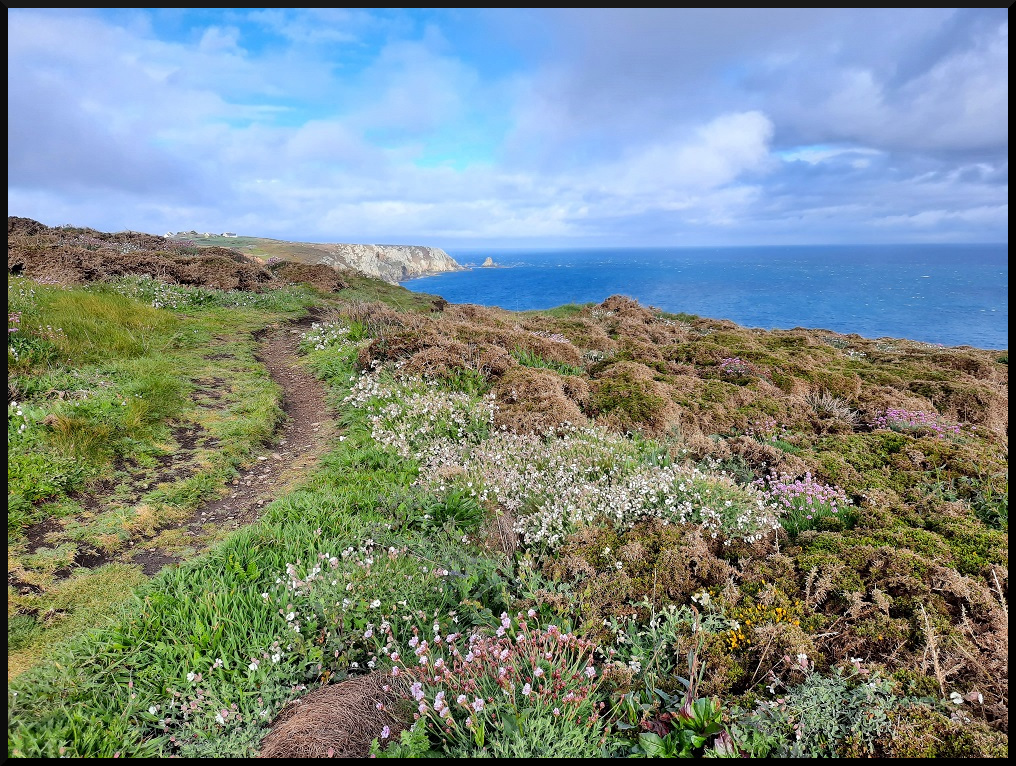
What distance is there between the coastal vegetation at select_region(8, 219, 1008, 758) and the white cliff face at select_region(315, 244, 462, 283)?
38.9 meters

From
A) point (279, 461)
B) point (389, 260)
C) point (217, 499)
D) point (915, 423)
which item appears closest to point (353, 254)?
point (389, 260)

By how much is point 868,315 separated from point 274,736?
10044 centimetres

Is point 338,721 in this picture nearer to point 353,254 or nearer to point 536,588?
point 536,588

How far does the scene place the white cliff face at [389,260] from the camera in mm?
65106

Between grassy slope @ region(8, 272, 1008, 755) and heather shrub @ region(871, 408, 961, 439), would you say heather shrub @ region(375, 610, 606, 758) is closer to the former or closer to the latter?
grassy slope @ region(8, 272, 1008, 755)

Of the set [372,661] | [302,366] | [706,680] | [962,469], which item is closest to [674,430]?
[962,469]

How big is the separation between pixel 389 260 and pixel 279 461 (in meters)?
91.6

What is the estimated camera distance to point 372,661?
12.1ft

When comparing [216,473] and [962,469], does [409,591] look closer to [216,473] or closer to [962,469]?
[216,473]

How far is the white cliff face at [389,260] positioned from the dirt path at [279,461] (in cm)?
3472

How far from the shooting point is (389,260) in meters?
92.7

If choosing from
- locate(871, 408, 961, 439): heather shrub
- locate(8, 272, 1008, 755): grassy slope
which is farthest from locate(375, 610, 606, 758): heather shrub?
locate(871, 408, 961, 439): heather shrub

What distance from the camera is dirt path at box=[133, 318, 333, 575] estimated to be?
226 inches

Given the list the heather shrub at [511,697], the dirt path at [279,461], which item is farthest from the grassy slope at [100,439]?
the heather shrub at [511,697]
